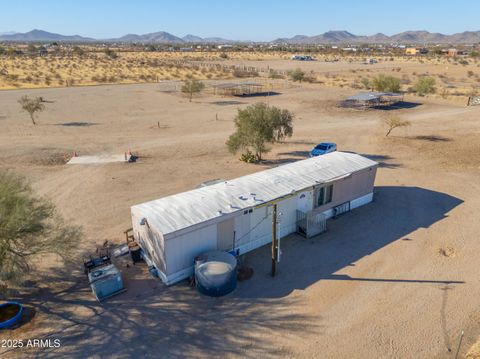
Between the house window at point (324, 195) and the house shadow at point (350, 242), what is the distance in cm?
115

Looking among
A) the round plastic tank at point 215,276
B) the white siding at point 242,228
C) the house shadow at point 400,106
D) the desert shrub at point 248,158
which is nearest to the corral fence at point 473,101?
the house shadow at point 400,106

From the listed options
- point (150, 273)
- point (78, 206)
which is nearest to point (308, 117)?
point (78, 206)

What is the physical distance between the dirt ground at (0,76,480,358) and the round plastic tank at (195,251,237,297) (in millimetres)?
359

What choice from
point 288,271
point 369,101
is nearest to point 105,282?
point 288,271

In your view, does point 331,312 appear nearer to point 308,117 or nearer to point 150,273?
point 150,273

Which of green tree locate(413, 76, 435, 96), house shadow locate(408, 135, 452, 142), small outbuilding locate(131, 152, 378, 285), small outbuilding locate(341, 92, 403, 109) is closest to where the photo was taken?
small outbuilding locate(131, 152, 378, 285)

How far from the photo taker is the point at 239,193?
17000mm

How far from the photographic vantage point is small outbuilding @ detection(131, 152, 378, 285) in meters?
14.6

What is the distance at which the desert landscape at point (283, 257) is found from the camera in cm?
1209

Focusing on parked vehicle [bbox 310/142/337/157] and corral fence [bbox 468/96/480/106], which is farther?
corral fence [bbox 468/96/480/106]

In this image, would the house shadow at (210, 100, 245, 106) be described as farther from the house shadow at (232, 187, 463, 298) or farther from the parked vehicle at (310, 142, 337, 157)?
the house shadow at (232, 187, 463, 298)

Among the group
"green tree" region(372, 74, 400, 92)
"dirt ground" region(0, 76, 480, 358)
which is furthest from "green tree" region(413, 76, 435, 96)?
"dirt ground" region(0, 76, 480, 358)

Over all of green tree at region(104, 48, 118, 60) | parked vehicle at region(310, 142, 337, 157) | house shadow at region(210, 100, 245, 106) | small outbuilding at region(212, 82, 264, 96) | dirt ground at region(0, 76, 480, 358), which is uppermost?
green tree at region(104, 48, 118, 60)

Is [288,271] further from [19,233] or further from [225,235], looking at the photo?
[19,233]
